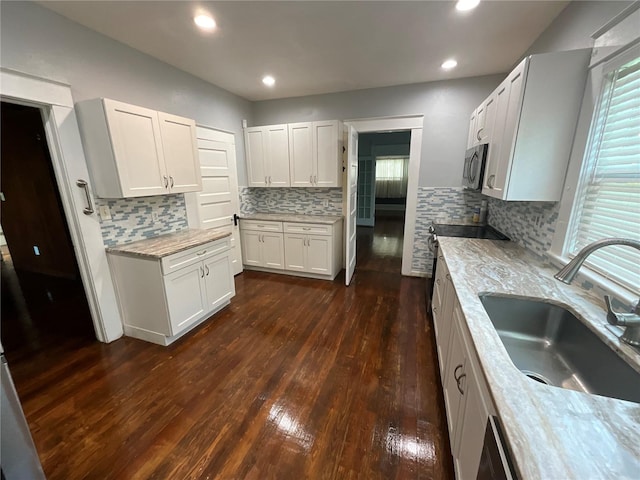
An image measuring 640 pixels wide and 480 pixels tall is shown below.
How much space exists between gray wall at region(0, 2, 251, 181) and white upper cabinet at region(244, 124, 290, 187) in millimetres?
795

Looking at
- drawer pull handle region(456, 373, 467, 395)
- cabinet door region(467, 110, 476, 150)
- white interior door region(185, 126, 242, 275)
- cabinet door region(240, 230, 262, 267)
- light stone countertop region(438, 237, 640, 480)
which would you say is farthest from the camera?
cabinet door region(240, 230, 262, 267)

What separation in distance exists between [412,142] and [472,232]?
1.45 m

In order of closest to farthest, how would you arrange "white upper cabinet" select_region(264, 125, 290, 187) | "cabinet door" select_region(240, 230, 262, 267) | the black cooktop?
the black cooktop → "white upper cabinet" select_region(264, 125, 290, 187) → "cabinet door" select_region(240, 230, 262, 267)

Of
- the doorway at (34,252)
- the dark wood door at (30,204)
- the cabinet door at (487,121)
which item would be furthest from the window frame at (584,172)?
the dark wood door at (30,204)

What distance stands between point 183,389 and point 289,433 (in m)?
0.88

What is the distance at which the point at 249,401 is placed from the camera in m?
1.76

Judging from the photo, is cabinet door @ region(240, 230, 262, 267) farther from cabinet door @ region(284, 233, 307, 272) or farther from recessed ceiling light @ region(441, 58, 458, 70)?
recessed ceiling light @ region(441, 58, 458, 70)

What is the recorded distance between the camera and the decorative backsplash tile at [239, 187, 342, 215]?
4.05m

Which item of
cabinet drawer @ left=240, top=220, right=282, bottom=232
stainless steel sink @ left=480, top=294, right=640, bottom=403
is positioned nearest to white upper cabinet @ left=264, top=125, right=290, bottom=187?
cabinet drawer @ left=240, top=220, right=282, bottom=232

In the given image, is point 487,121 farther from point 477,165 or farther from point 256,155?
point 256,155

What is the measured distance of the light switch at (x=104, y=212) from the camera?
87.8 inches

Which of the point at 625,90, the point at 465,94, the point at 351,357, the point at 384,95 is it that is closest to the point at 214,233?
the point at 351,357

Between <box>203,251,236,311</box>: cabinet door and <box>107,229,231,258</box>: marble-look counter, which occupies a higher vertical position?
<box>107,229,231,258</box>: marble-look counter

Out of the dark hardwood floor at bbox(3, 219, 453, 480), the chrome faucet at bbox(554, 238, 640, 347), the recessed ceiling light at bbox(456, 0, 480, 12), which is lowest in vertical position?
the dark hardwood floor at bbox(3, 219, 453, 480)
